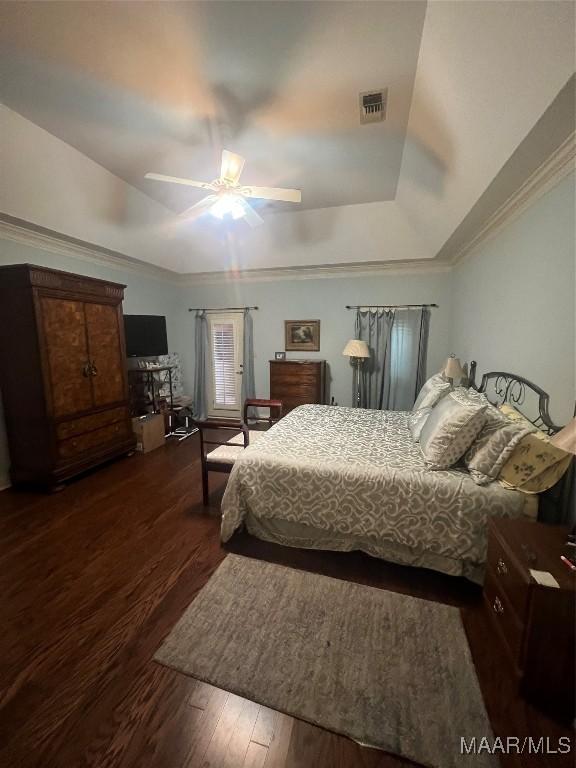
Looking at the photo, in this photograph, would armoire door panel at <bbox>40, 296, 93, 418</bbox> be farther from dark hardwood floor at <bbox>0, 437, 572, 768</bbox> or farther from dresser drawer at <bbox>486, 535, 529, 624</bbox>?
dresser drawer at <bbox>486, 535, 529, 624</bbox>

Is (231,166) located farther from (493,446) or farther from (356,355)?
(356,355)

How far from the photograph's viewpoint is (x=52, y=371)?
294 centimetres

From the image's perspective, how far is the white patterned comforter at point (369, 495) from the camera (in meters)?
1.78

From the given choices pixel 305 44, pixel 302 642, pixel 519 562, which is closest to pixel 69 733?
pixel 302 642

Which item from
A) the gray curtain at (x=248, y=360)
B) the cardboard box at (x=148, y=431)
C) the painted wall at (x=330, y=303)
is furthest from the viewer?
the gray curtain at (x=248, y=360)

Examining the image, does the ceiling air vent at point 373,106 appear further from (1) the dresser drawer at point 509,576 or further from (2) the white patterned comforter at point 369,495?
(1) the dresser drawer at point 509,576

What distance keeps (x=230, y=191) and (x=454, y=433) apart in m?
2.38

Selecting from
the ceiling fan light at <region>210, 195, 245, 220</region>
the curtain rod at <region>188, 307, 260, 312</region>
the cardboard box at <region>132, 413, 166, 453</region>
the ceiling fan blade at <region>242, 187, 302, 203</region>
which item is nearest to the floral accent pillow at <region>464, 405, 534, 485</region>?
the ceiling fan blade at <region>242, 187, 302, 203</region>

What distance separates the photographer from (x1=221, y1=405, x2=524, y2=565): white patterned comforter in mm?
1782

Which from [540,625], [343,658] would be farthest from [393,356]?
[343,658]

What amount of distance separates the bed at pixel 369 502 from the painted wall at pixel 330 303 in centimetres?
254

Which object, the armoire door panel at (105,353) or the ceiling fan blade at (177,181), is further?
the armoire door panel at (105,353)

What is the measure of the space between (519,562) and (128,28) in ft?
10.7

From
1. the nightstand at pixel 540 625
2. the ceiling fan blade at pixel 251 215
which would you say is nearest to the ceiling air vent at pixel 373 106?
the ceiling fan blade at pixel 251 215
